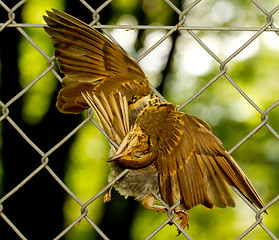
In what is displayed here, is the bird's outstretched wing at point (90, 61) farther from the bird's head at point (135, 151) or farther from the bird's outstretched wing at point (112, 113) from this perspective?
the bird's head at point (135, 151)

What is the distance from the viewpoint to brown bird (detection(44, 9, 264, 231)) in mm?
1321

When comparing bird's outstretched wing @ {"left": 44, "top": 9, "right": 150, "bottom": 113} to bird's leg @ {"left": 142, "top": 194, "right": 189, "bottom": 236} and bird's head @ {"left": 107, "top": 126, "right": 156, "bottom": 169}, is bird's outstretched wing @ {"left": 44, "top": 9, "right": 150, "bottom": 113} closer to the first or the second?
bird's head @ {"left": 107, "top": 126, "right": 156, "bottom": 169}

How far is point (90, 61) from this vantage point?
1.41m

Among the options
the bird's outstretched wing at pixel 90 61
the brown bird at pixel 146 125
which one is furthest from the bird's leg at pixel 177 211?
the bird's outstretched wing at pixel 90 61

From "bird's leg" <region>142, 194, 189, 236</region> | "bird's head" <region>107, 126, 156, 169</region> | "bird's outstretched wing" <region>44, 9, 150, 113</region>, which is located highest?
"bird's outstretched wing" <region>44, 9, 150, 113</region>

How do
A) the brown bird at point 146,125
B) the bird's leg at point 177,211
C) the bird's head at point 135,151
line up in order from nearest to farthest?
the bird's head at point 135,151 < the brown bird at point 146,125 < the bird's leg at point 177,211

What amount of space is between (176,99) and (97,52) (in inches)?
228

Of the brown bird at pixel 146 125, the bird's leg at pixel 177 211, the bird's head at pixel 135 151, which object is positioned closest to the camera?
the bird's head at pixel 135 151

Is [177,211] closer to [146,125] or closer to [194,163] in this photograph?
[194,163]

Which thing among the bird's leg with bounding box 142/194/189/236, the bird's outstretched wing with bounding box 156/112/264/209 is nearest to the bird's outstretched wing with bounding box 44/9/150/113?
the bird's outstretched wing with bounding box 156/112/264/209

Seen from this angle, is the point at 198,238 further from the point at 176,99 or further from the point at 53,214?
the point at 53,214

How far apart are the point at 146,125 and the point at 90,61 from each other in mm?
291

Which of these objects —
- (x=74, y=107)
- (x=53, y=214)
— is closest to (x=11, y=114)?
(x=53, y=214)

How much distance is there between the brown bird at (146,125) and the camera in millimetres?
1321
